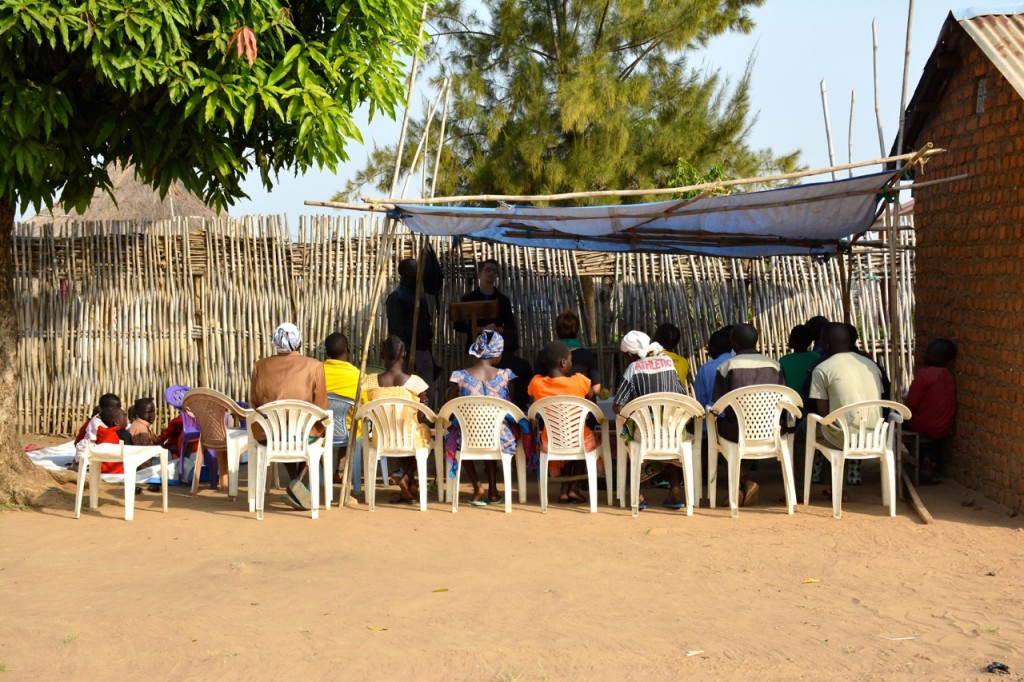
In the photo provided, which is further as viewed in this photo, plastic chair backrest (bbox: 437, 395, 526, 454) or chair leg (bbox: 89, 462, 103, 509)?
chair leg (bbox: 89, 462, 103, 509)

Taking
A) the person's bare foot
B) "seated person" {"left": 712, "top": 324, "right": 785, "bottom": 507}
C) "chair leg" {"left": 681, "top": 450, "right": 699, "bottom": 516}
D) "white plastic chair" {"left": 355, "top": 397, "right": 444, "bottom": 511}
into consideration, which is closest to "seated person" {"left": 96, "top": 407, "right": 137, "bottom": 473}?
"white plastic chair" {"left": 355, "top": 397, "right": 444, "bottom": 511}

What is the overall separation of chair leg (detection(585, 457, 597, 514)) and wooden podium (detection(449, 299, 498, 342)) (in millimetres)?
2797

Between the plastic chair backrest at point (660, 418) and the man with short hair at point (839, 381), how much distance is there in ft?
2.95

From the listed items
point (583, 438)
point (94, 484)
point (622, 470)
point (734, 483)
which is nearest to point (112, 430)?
point (94, 484)

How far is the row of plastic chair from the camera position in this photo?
7.52 metres

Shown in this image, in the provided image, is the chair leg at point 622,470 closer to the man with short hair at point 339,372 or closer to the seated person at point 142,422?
the man with short hair at point 339,372

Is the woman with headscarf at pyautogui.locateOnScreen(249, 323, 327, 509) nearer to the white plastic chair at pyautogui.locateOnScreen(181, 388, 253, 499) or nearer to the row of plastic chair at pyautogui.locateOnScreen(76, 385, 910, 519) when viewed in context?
the row of plastic chair at pyautogui.locateOnScreen(76, 385, 910, 519)

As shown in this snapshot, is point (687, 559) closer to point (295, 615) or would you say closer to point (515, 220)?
point (295, 615)

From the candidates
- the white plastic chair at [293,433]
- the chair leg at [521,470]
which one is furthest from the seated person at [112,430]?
the chair leg at [521,470]

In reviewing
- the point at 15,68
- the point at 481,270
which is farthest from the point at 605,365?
the point at 15,68

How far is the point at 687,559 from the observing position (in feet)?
21.1

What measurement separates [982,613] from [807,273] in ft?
21.8

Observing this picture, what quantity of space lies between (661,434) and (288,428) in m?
2.59

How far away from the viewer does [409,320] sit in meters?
10.2
